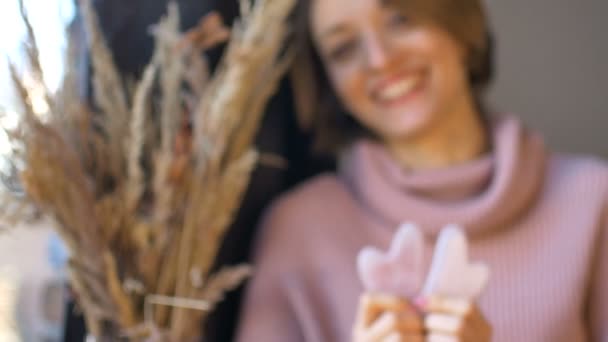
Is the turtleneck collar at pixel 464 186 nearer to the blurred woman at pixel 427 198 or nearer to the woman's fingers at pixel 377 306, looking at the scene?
the blurred woman at pixel 427 198

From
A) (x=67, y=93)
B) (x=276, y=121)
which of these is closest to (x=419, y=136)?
(x=276, y=121)

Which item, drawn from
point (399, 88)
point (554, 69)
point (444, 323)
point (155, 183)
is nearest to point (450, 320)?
point (444, 323)

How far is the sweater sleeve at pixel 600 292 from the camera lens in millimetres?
913

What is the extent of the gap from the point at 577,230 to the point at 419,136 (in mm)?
258

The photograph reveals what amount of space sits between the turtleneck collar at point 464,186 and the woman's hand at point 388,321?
0.32 meters

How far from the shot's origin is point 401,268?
0.67 m

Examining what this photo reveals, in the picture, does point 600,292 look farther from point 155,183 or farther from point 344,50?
point 155,183

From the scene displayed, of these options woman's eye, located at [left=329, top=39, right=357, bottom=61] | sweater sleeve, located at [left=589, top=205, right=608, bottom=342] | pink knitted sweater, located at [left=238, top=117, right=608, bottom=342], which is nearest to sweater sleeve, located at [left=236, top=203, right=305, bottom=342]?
pink knitted sweater, located at [left=238, top=117, right=608, bottom=342]

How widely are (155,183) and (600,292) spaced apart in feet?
2.01

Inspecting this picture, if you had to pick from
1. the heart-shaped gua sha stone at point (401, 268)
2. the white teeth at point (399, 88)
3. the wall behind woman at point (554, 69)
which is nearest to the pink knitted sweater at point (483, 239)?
the white teeth at point (399, 88)

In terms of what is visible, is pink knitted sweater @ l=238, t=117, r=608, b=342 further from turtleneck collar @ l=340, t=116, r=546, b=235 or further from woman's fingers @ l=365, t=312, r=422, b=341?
woman's fingers @ l=365, t=312, r=422, b=341

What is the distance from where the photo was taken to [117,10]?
84 centimetres

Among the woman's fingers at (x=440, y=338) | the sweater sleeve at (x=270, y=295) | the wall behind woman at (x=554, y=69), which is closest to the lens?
the woman's fingers at (x=440, y=338)

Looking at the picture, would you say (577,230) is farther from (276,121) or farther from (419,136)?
(276,121)
